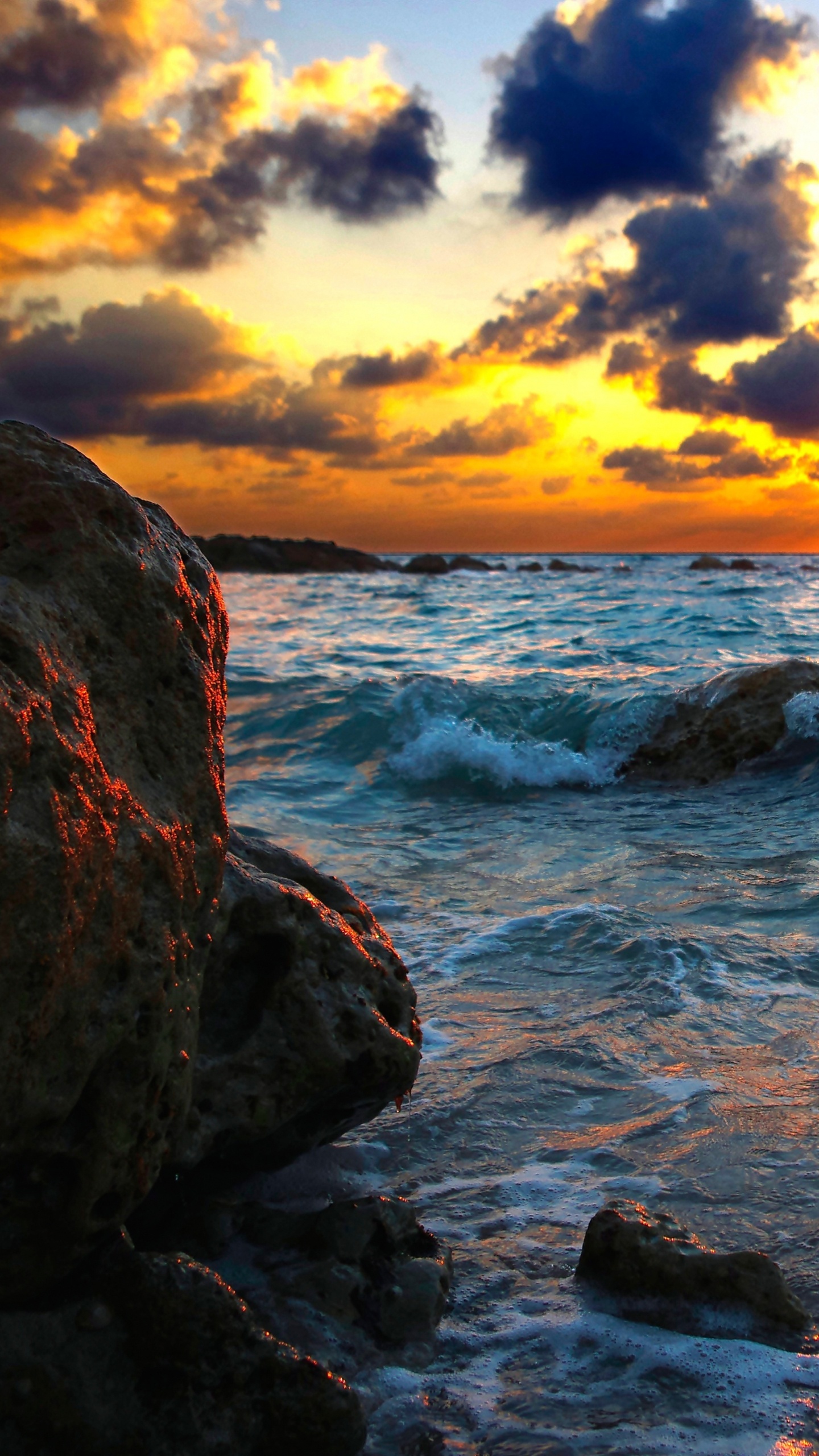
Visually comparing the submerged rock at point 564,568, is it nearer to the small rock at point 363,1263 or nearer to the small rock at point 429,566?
the small rock at point 429,566

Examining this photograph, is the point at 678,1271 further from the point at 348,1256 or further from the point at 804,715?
the point at 804,715

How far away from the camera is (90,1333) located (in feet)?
6.15

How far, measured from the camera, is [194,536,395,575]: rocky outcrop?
59688 mm

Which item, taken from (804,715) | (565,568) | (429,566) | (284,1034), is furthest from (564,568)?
(284,1034)

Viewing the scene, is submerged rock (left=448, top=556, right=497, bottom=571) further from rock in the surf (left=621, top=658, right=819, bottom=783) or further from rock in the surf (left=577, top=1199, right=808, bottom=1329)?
rock in the surf (left=577, top=1199, right=808, bottom=1329)

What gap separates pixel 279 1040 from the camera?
2504mm

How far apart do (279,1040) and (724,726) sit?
273 inches

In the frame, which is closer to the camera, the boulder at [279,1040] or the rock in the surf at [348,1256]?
the rock in the surf at [348,1256]

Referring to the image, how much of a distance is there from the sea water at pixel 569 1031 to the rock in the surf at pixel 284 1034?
308mm

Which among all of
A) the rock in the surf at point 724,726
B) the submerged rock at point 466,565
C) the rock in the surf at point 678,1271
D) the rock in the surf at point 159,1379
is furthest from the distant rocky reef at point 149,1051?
the submerged rock at point 466,565

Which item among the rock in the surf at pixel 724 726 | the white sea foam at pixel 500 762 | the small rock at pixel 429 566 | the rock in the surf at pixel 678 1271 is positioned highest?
the small rock at pixel 429 566

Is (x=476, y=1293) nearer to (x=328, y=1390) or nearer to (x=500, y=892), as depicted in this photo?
(x=328, y=1390)

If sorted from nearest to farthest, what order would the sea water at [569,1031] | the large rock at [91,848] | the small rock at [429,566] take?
the large rock at [91,848] → the sea water at [569,1031] → the small rock at [429,566]

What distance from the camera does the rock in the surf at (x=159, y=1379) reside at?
70.9 inches
